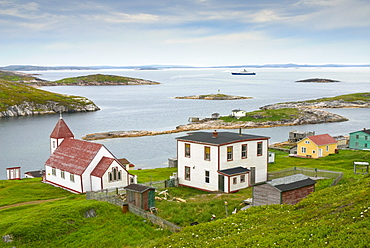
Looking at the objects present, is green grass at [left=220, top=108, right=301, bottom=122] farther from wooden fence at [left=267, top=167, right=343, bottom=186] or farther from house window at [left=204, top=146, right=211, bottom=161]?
house window at [left=204, top=146, right=211, bottom=161]

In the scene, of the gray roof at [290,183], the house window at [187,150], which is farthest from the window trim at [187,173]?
the gray roof at [290,183]

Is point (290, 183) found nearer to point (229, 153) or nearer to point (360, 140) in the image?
point (229, 153)

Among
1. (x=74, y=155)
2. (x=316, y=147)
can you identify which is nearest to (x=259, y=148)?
(x=74, y=155)

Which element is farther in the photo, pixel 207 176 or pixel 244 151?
pixel 244 151

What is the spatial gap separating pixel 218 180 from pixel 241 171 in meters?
2.41

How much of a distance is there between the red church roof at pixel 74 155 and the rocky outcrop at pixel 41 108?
109 meters

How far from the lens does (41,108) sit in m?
154

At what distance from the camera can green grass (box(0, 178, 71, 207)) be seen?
3687cm

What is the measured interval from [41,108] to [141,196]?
136m

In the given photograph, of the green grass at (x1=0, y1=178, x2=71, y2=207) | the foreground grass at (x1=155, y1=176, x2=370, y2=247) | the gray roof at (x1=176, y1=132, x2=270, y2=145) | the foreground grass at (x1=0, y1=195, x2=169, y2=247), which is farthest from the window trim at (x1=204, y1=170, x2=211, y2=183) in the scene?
the green grass at (x1=0, y1=178, x2=71, y2=207)

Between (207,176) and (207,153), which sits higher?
(207,153)

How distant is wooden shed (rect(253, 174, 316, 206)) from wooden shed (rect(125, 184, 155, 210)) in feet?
25.5

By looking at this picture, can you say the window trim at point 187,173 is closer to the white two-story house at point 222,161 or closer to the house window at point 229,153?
the white two-story house at point 222,161

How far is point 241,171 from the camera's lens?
1484 inches
